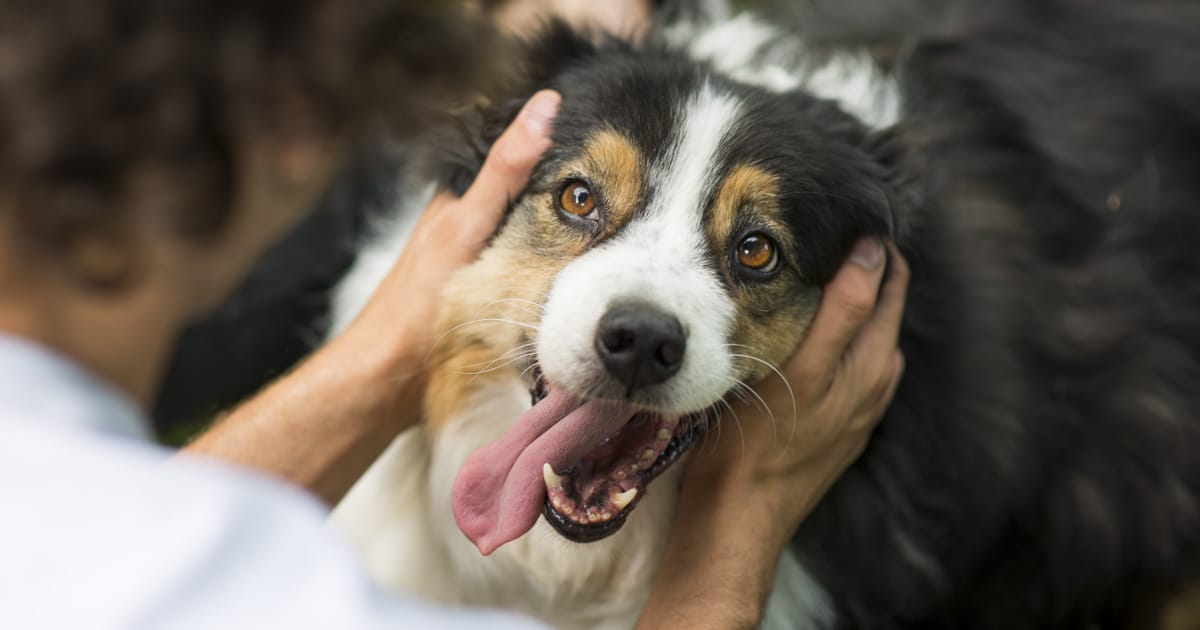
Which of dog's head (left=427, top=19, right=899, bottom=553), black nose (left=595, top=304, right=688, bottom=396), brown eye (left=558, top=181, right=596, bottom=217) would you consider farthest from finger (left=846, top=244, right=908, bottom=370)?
brown eye (left=558, top=181, right=596, bottom=217)

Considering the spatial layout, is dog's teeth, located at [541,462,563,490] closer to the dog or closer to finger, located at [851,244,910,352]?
the dog

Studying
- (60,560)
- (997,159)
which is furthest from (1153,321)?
(60,560)

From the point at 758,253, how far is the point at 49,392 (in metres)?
1.56

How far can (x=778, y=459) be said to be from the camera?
2.62 meters

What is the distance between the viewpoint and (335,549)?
1.22 metres

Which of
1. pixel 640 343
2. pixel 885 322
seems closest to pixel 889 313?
pixel 885 322

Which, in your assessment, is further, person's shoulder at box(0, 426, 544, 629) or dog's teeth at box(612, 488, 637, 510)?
dog's teeth at box(612, 488, 637, 510)

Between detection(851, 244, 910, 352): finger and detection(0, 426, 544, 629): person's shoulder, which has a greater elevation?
detection(0, 426, 544, 629): person's shoulder

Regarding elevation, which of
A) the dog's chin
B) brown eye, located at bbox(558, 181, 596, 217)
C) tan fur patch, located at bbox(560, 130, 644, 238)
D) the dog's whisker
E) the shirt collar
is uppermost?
the shirt collar

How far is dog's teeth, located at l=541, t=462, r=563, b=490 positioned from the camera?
233 cm

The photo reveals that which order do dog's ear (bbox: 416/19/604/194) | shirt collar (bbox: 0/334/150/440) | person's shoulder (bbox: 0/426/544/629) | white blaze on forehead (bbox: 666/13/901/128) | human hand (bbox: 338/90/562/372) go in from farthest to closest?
1. white blaze on forehead (bbox: 666/13/901/128)
2. dog's ear (bbox: 416/19/604/194)
3. human hand (bbox: 338/90/562/372)
4. shirt collar (bbox: 0/334/150/440)
5. person's shoulder (bbox: 0/426/544/629)

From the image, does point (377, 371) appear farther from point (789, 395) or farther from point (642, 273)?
point (789, 395)

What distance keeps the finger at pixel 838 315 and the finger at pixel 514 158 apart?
0.70 metres

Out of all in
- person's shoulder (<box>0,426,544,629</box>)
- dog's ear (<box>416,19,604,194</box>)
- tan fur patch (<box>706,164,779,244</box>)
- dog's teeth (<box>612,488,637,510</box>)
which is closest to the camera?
person's shoulder (<box>0,426,544,629</box>)
